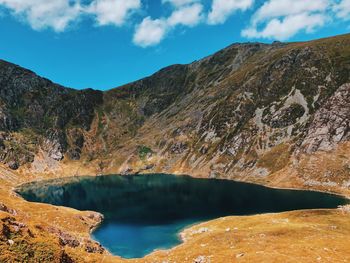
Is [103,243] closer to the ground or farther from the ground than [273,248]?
closer to the ground

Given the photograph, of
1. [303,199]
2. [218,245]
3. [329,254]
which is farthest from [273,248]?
[303,199]

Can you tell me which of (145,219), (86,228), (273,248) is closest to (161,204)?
(145,219)

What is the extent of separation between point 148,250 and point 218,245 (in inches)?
1007

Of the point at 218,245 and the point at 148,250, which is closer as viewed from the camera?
the point at 218,245

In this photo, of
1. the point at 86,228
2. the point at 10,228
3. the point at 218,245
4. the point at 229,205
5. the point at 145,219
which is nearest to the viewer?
the point at 10,228

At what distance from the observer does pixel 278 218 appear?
11806 cm

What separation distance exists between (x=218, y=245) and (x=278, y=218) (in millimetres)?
40532

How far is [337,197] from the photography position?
568ft

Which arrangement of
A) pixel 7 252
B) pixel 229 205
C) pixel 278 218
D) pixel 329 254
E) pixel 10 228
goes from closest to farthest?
pixel 7 252 < pixel 10 228 < pixel 329 254 < pixel 278 218 < pixel 229 205

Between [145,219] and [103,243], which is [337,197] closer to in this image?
[145,219]

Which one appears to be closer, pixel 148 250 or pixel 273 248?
pixel 273 248

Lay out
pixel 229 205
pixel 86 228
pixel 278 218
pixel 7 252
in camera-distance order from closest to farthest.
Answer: pixel 7 252
pixel 278 218
pixel 86 228
pixel 229 205

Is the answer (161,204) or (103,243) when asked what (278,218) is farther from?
(161,204)

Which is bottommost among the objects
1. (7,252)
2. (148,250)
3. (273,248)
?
(148,250)
